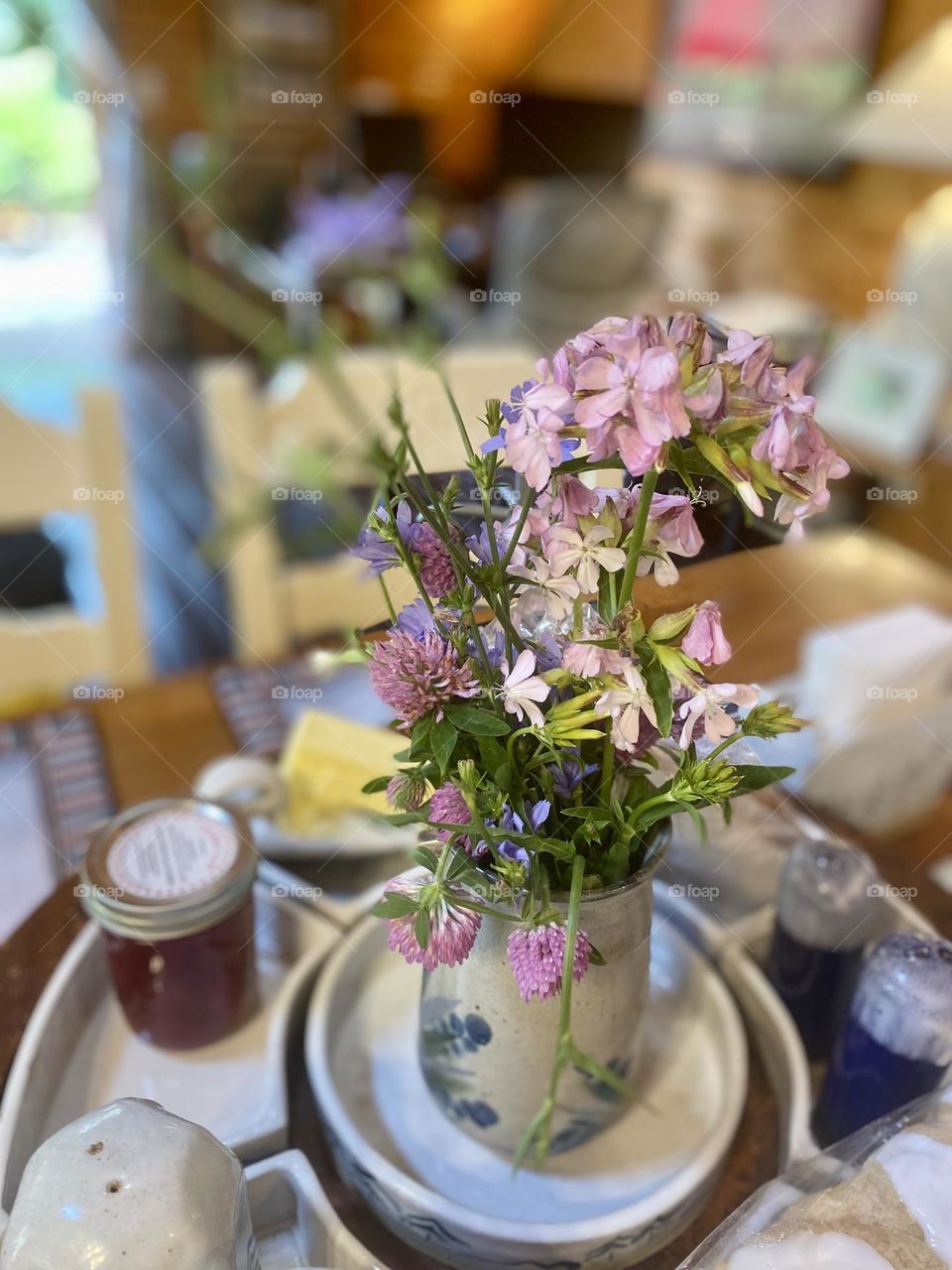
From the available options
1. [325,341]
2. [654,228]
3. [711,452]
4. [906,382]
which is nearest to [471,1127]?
[711,452]

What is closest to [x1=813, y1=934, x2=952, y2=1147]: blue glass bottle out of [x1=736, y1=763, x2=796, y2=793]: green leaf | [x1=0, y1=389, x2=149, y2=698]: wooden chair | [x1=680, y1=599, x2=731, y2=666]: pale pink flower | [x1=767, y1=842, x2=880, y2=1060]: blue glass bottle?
[x1=767, y1=842, x2=880, y2=1060]: blue glass bottle

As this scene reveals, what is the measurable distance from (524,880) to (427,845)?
0.21 feet

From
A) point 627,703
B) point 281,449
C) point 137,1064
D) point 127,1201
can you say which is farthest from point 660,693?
point 281,449

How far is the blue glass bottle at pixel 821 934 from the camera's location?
2.43 ft

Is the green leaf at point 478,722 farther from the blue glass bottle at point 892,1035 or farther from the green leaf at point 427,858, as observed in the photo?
the blue glass bottle at point 892,1035

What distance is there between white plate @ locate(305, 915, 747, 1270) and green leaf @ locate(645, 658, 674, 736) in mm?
259

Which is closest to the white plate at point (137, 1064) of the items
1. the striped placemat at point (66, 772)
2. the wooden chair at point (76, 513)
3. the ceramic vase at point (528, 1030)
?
the ceramic vase at point (528, 1030)

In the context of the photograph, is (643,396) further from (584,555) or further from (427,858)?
(427,858)

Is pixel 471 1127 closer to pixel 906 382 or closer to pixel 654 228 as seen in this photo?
pixel 906 382

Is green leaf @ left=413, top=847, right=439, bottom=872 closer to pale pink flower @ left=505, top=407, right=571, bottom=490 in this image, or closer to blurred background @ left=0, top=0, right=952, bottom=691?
pale pink flower @ left=505, top=407, right=571, bottom=490

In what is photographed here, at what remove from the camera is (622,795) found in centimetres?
58

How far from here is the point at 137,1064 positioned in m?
0.73

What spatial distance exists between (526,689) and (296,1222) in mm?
414

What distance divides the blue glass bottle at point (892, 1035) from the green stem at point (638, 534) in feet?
1.15
